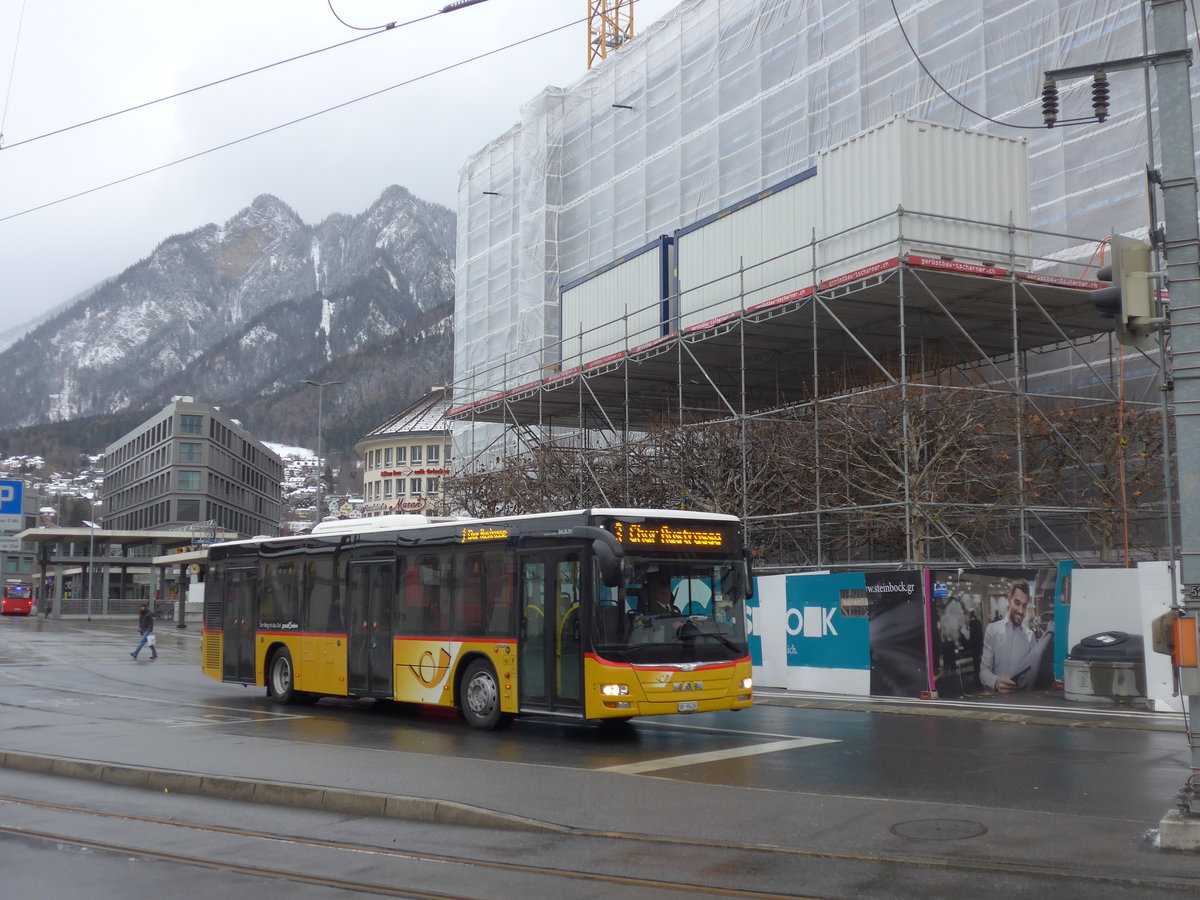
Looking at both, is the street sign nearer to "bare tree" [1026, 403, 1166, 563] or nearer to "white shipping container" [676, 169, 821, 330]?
"white shipping container" [676, 169, 821, 330]

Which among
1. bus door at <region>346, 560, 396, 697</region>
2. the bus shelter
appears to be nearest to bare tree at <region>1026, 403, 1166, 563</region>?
bus door at <region>346, 560, 396, 697</region>

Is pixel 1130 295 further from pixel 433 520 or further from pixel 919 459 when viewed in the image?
pixel 919 459

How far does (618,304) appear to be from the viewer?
3250 centimetres

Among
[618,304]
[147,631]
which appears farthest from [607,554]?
[147,631]

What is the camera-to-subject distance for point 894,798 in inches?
383

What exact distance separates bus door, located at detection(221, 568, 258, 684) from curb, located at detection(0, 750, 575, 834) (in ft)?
24.7

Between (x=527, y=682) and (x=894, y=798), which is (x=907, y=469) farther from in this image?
(x=894, y=798)

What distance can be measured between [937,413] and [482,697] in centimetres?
1155

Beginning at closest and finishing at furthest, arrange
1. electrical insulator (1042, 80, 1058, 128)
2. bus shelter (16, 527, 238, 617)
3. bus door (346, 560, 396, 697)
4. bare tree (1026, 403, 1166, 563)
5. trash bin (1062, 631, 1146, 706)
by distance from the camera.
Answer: electrical insulator (1042, 80, 1058, 128) → bus door (346, 560, 396, 697) → trash bin (1062, 631, 1146, 706) → bare tree (1026, 403, 1166, 563) → bus shelter (16, 527, 238, 617)

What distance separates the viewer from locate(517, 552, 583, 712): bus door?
1414 centimetres

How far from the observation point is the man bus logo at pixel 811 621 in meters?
20.5

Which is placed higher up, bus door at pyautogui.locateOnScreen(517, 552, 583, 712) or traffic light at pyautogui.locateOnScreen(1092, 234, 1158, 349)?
traffic light at pyautogui.locateOnScreen(1092, 234, 1158, 349)

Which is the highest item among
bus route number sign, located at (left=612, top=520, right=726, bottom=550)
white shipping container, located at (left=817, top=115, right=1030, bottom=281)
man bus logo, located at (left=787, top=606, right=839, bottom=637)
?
white shipping container, located at (left=817, top=115, right=1030, bottom=281)

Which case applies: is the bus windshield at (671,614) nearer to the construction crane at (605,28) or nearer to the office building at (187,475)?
the construction crane at (605,28)
